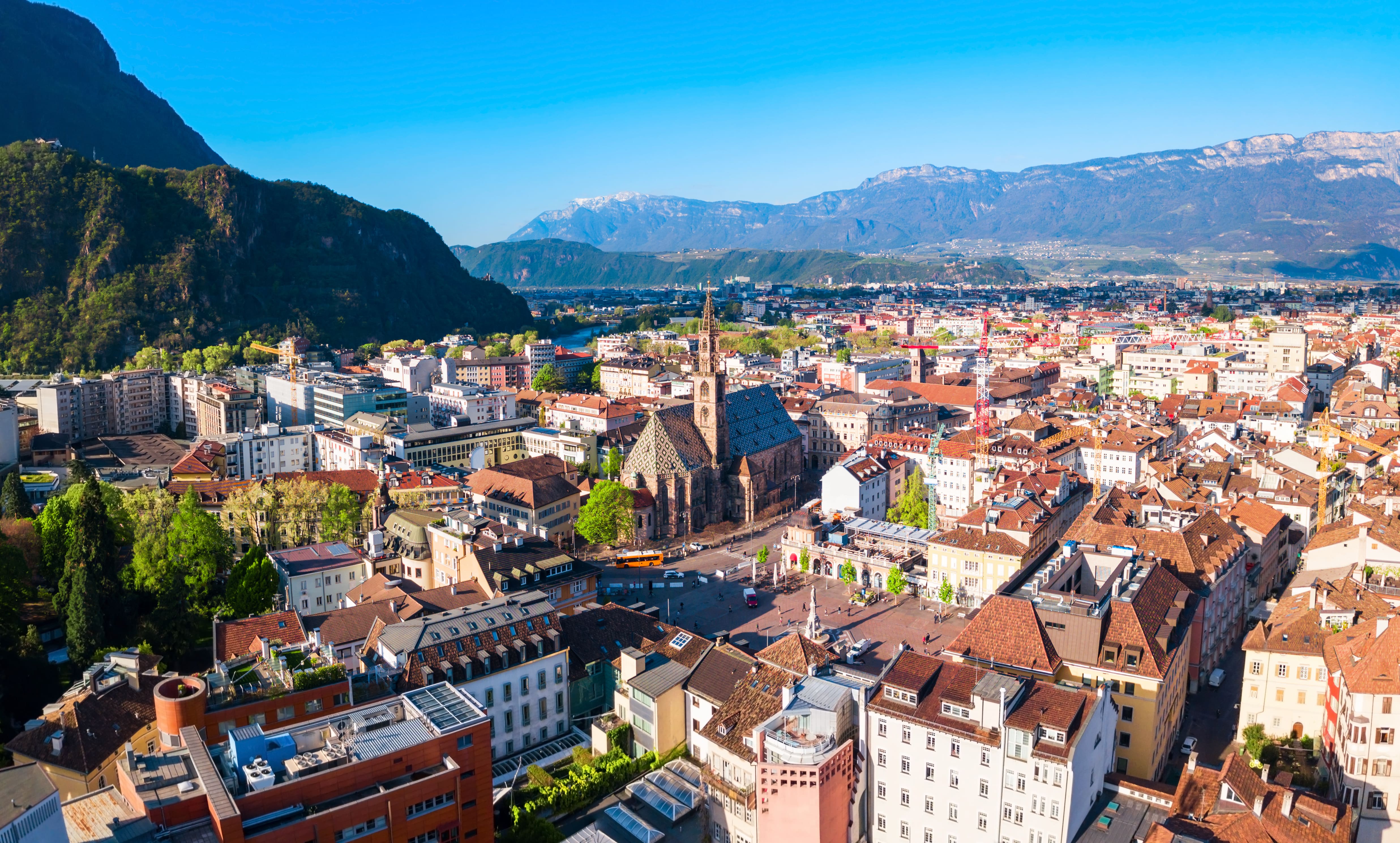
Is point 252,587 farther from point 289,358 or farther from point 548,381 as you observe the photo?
point 289,358

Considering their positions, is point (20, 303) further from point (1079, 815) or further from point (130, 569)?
point (1079, 815)

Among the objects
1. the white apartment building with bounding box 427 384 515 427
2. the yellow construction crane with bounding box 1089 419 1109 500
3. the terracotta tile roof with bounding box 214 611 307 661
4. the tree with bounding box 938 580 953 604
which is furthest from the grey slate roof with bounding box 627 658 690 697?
the white apartment building with bounding box 427 384 515 427

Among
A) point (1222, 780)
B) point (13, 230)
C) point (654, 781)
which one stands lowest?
point (654, 781)

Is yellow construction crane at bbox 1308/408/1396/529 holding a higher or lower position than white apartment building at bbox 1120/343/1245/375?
lower

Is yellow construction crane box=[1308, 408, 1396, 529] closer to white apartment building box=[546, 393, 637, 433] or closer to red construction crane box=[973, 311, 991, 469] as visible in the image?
red construction crane box=[973, 311, 991, 469]

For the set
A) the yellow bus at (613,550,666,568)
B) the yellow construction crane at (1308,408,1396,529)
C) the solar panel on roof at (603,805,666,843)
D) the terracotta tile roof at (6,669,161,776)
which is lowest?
the yellow bus at (613,550,666,568)

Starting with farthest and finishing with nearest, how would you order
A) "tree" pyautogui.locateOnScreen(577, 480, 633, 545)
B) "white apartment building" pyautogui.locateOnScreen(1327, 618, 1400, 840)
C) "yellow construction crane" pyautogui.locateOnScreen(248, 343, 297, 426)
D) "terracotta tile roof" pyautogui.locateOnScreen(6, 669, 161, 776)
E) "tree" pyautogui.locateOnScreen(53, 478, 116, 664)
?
"yellow construction crane" pyautogui.locateOnScreen(248, 343, 297, 426) → "tree" pyautogui.locateOnScreen(577, 480, 633, 545) → "tree" pyautogui.locateOnScreen(53, 478, 116, 664) → "terracotta tile roof" pyautogui.locateOnScreen(6, 669, 161, 776) → "white apartment building" pyautogui.locateOnScreen(1327, 618, 1400, 840)

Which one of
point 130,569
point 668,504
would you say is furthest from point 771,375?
point 130,569

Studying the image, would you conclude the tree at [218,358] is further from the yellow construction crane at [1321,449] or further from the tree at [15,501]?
the yellow construction crane at [1321,449]
